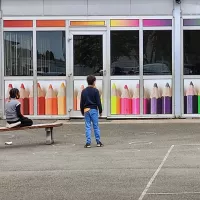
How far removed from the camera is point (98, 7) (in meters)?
16.4

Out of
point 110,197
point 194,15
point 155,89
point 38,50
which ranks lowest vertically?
point 110,197

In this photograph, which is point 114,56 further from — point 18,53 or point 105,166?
point 105,166

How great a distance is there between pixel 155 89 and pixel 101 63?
2.01m

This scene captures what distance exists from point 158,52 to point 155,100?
63.5 inches

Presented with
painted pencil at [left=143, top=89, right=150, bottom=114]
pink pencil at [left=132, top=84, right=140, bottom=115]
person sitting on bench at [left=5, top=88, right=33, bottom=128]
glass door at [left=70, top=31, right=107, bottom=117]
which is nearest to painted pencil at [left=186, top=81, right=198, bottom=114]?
painted pencil at [left=143, top=89, right=150, bottom=114]

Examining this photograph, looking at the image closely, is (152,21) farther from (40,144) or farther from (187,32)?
(40,144)

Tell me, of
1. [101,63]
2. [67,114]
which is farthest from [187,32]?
[67,114]

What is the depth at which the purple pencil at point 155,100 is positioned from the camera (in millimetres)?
16281

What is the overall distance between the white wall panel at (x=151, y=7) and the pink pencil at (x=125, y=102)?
258 centimetres

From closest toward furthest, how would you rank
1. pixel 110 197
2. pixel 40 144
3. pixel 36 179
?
pixel 110 197 < pixel 36 179 < pixel 40 144

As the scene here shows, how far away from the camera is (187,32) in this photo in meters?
16.3

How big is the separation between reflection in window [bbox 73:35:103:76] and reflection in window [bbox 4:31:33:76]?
157 centimetres

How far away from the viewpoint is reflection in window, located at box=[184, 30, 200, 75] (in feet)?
53.5

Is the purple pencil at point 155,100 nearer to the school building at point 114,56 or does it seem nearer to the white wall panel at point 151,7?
the school building at point 114,56
